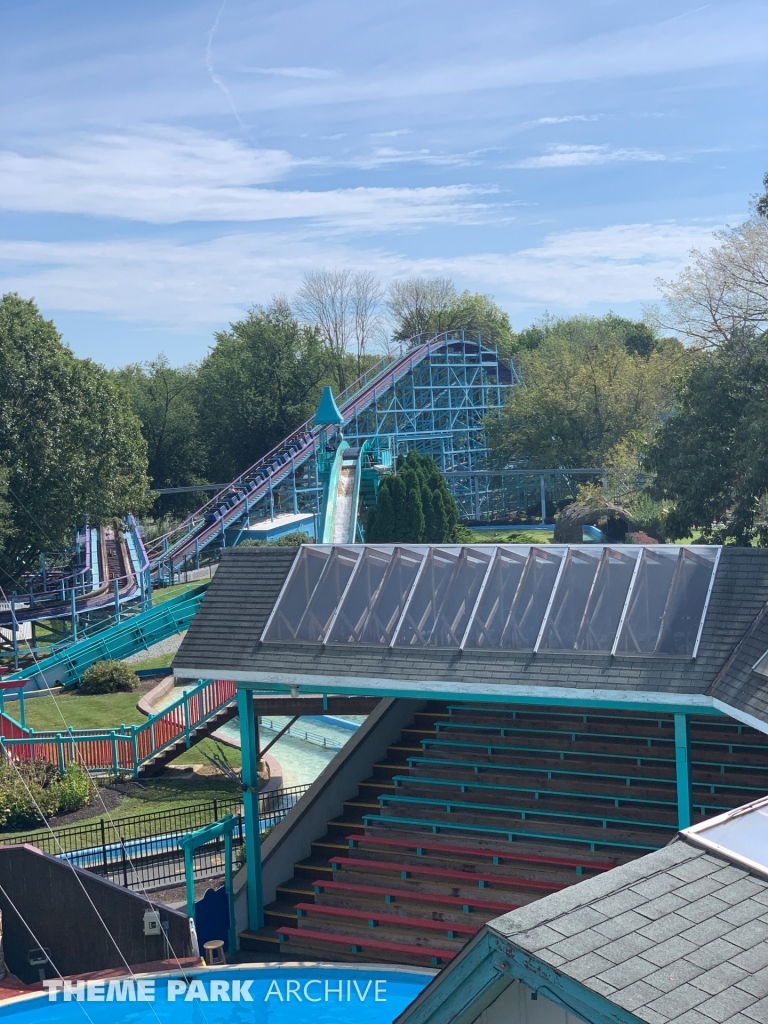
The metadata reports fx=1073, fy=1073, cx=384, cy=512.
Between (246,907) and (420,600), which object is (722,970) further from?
(246,907)

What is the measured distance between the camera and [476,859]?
49.2 ft

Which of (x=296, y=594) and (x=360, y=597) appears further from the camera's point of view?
(x=296, y=594)

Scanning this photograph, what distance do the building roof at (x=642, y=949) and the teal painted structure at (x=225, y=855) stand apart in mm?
9762

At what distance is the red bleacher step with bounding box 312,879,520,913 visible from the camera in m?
14.2

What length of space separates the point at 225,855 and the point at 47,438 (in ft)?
71.9

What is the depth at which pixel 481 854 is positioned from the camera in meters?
14.9

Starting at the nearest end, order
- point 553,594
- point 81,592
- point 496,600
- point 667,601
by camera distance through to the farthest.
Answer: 1. point 667,601
2. point 553,594
3. point 496,600
4. point 81,592

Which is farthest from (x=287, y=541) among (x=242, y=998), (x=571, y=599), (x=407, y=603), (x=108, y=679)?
(x=242, y=998)

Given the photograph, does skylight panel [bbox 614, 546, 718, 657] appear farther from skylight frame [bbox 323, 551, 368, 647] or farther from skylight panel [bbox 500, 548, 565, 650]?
skylight frame [bbox 323, 551, 368, 647]

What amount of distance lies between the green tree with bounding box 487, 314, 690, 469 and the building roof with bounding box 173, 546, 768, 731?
3977 cm

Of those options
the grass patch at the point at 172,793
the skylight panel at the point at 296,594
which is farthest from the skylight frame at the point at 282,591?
the grass patch at the point at 172,793

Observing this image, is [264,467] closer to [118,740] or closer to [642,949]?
[118,740]

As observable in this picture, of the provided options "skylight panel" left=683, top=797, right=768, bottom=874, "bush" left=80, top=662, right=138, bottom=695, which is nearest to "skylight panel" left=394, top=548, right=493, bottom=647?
"skylight panel" left=683, top=797, right=768, bottom=874

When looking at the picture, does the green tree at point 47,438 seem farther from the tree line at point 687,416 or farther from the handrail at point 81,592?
the tree line at point 687,416
